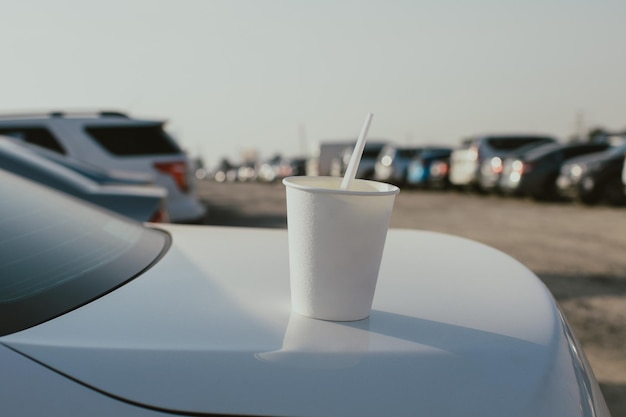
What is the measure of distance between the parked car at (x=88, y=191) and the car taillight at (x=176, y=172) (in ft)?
9.27

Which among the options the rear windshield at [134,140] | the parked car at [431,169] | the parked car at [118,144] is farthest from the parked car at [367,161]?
the parked car at [118,144]

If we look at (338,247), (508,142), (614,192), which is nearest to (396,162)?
(508,142)

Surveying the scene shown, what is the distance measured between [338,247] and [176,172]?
6.12 meters

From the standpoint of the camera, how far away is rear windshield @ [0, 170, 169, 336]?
1.41m

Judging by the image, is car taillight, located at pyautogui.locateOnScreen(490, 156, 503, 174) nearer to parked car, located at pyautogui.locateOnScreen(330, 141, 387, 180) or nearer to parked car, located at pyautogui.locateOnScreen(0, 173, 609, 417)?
parked car, located at pyautogui.locateOnScreen(330, 141, 387, 180)

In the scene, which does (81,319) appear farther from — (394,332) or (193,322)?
(394,332)

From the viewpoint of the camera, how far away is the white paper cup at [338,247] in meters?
1.35

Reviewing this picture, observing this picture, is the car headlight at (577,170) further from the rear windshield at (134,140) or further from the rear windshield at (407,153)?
the rear windshield at (407,153)

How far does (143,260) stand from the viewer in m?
1.84

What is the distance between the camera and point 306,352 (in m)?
1.19

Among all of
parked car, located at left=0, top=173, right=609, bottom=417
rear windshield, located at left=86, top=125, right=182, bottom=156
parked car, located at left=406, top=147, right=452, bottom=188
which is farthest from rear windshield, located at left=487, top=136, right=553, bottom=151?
parked car, located at left=0, top=173, right=609, bottom=417

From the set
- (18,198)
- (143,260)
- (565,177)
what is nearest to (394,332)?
(143,260)

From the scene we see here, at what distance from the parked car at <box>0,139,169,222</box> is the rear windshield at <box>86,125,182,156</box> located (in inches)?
110

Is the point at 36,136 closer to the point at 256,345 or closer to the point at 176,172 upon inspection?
the point at 176,172
